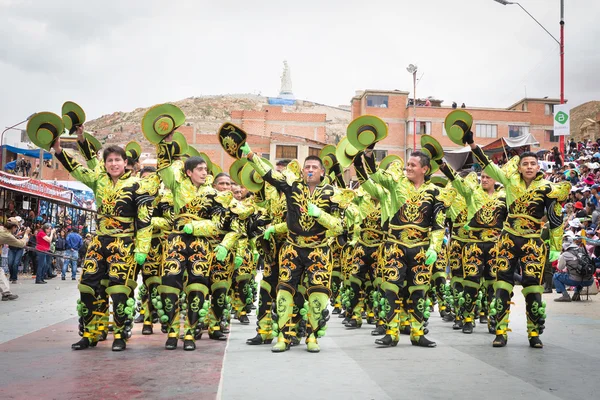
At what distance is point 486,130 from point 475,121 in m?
1.33

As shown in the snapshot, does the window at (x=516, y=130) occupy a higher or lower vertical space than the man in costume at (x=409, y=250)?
higher

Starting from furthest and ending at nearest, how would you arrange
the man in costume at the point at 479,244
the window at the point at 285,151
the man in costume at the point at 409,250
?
1. the window at the point at 285,151
2. the man in costume at the point at 479,244
3. the man in costume at the point at 409,250

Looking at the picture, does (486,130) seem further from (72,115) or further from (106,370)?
(106,370)

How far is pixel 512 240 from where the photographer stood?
8094 millimetres

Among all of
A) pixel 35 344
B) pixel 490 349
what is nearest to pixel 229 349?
pixel 35 344

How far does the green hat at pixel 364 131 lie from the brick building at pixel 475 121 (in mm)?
51303

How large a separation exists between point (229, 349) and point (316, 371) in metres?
1.73

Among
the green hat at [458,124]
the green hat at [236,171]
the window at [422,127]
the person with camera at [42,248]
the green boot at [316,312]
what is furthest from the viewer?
the window at [422,127]

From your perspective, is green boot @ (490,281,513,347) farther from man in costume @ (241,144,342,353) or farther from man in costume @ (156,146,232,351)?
man in costume @ (156,146,232,351)

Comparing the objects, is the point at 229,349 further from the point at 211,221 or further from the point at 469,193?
the point at 469,193

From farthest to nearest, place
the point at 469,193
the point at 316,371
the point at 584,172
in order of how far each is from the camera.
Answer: the point at 584,172, the point at 469,193, the point at 316,371

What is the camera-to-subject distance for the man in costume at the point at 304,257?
759 cm

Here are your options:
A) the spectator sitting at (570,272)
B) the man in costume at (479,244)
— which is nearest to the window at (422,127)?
the spectator sitting at (570,272)

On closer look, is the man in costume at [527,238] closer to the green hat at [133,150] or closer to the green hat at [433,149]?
the green hat at [433,149]
